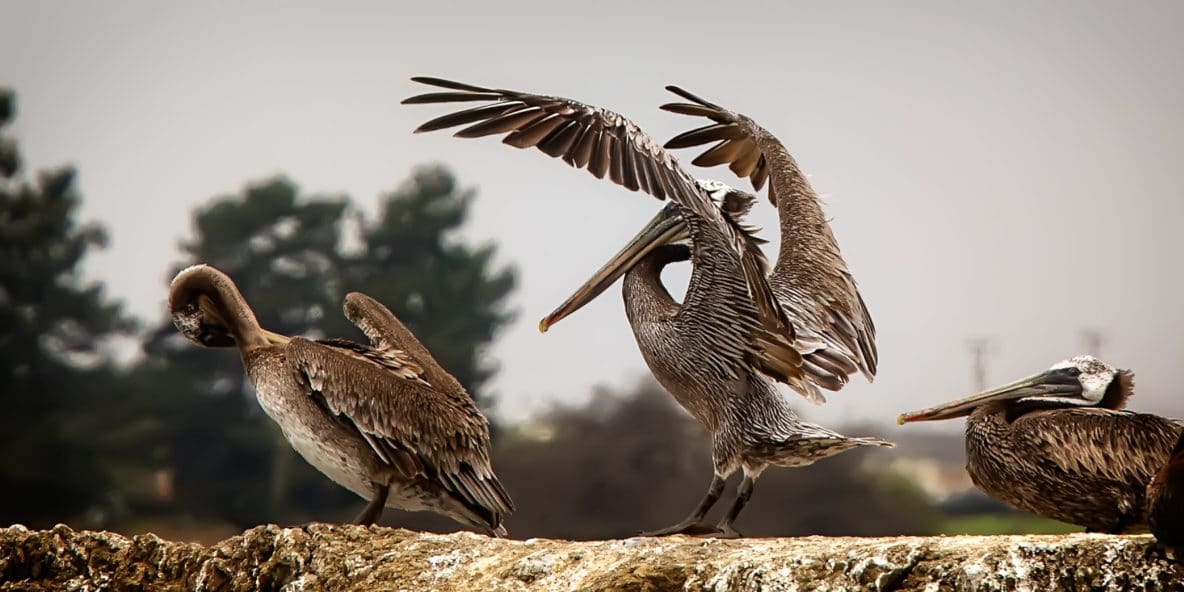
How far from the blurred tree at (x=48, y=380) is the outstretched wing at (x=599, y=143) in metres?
9.61

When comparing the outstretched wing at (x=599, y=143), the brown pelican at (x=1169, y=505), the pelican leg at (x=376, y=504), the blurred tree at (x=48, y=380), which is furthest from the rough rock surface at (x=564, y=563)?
the blurred tree at (x=48, y=380)

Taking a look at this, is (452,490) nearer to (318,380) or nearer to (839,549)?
(318,380)

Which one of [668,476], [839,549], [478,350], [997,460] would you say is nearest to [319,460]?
[839,549]

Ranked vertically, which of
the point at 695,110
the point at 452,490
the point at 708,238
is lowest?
the point at 452,490

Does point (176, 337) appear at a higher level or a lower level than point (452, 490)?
higher

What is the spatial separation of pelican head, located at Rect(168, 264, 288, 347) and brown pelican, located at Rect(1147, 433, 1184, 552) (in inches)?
115

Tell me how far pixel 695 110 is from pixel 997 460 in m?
1.73

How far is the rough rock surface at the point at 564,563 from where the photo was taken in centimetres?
335

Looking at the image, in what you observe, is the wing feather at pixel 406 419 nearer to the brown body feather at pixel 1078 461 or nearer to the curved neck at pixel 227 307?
the curved neck at pixel 227 307

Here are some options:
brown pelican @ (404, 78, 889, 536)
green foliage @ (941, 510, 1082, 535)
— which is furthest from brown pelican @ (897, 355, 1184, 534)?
green foliage @ (941, 510, 1082, 535)

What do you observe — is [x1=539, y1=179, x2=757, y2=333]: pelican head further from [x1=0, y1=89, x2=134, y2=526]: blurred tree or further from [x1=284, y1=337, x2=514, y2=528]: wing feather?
[x1=0, y1=89, x2=134, y2=526]: blurred tree

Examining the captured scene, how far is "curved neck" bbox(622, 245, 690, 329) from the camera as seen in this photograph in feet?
15.6

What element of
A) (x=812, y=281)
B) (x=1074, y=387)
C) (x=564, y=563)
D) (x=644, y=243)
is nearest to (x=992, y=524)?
(x=1074, y=387)

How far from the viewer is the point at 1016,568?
3.36m
